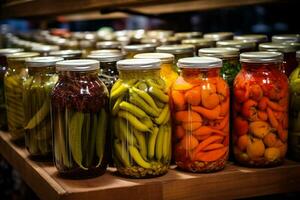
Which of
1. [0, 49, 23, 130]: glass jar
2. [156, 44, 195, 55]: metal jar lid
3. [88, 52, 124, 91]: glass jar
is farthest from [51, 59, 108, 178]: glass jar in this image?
[0, 49, 23, 130]: glass jar

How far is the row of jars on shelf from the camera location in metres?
1.16

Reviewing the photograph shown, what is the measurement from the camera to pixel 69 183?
1.19m

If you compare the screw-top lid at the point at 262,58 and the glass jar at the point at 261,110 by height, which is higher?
the screw-top lid at the point at 262,58

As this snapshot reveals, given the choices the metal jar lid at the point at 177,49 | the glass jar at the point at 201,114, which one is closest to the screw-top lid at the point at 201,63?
the glass jar at the point at 201,114

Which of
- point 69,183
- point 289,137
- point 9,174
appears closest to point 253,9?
point 9,174

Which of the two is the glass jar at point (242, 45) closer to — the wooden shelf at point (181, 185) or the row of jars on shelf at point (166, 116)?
the row of jars on shelf at point (166, 116)

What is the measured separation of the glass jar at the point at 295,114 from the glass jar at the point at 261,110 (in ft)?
0.14

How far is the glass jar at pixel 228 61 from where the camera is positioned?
1.29m

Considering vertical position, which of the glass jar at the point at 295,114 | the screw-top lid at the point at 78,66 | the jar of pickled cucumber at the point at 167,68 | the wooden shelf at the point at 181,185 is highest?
the screw-top lid at the point at 78,66

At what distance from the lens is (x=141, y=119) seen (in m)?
1.15

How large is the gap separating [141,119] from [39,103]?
35cm

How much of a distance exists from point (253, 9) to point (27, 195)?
72.7 inches

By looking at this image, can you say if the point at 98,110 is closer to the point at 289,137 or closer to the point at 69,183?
the point at 69,183

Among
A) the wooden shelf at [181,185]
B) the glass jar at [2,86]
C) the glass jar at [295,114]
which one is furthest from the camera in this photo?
the glass jar at [2,86]
